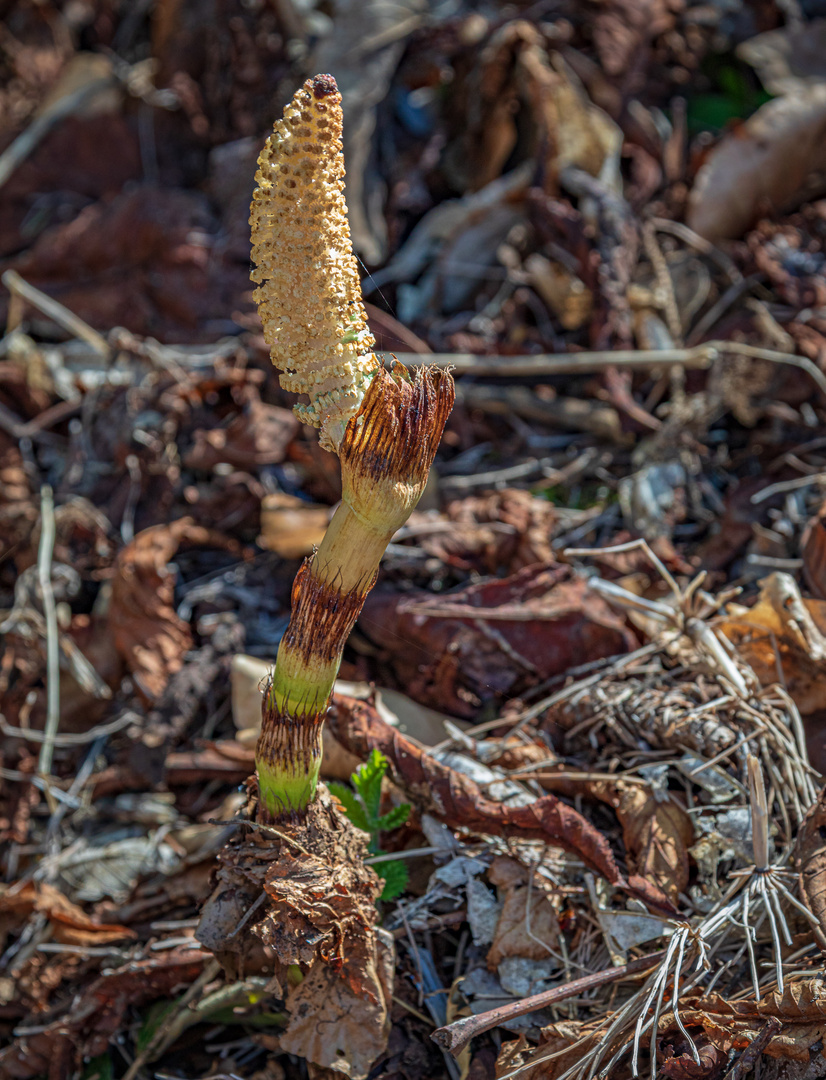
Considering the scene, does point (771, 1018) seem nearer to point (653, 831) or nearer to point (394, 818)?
point (653, 831)

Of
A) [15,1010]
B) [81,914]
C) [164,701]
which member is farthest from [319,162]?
[15,1010]

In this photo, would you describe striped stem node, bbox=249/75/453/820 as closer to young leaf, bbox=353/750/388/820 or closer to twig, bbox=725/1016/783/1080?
young leaf, bbox=353/750/388/820

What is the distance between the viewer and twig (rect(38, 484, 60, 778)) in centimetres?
253

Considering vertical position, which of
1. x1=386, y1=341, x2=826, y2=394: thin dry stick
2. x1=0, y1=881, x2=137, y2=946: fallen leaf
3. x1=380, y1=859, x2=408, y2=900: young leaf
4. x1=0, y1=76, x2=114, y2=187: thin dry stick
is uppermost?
x1=0, y1=76, x2=114, y2=187: thin dry stick

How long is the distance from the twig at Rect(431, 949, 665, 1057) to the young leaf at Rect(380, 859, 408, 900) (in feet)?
0.88

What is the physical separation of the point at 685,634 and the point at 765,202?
81.8 inches

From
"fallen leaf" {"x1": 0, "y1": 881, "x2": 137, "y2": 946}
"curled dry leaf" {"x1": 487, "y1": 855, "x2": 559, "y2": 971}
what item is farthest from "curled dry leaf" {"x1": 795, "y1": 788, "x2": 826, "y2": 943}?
"fallen leaf" {"x1": 0, "y1": 881, "x2": 137, "y2": 946}

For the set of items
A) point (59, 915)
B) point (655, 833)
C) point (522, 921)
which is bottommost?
point (59, 915)

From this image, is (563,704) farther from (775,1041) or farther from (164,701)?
(164,701)

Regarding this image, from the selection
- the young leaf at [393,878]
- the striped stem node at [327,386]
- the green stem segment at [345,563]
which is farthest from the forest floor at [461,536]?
the striped stem node at [327,386]

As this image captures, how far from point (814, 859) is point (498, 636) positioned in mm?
907

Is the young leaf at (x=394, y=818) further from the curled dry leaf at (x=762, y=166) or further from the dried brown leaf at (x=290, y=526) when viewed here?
the curled dry leaf at (x=762, y=166)

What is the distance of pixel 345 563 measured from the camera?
4.27 feet

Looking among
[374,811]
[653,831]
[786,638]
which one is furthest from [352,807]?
[786,638]
